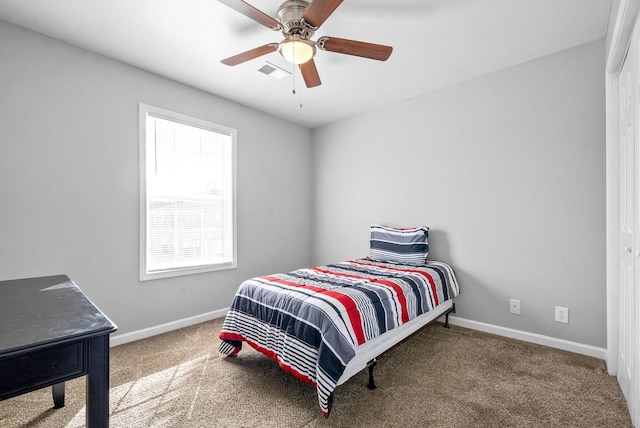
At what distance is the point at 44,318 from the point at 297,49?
6.15 ft

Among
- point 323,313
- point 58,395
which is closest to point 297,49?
point 323,313

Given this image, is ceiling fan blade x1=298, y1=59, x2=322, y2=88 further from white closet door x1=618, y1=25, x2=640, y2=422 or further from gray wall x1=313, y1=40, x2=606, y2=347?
white closet door x1=618, y1=25, x2=640, y2=422

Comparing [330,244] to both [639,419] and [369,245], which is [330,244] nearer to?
[369,245]

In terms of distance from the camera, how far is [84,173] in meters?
2.61

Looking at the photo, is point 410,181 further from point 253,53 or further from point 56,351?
point 56,351

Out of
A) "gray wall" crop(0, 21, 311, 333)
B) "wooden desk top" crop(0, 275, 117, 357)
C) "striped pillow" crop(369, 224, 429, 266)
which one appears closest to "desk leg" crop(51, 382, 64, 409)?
"wooden desk top" crop(0, 275, 117, 357)

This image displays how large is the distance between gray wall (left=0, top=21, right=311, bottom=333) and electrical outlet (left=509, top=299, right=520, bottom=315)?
2.85 metres

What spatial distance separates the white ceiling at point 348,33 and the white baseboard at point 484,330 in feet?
7.90

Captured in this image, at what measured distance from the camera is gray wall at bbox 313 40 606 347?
2.55 metres

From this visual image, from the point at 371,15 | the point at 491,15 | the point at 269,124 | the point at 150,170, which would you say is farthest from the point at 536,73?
the point at 150,170

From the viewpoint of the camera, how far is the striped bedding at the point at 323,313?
180cm

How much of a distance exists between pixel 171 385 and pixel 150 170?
192 centimetres

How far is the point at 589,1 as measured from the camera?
6.79ft

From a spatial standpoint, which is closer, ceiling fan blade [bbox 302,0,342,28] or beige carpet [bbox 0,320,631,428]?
ceiling fan blade [bbox 302,0,342,28]
